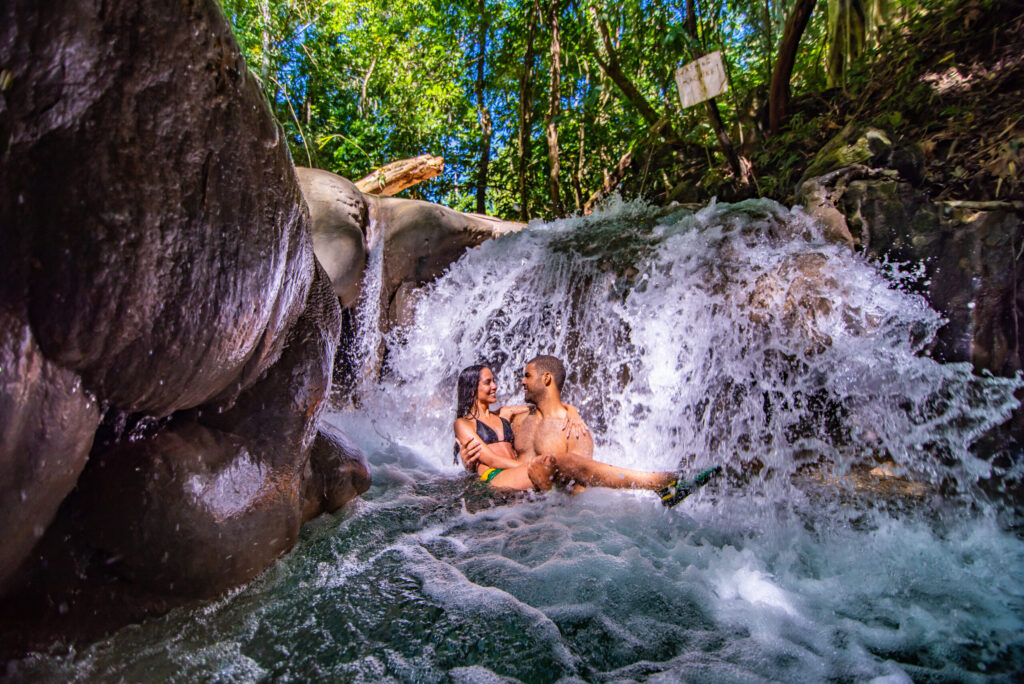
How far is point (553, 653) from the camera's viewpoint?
5.89 feet

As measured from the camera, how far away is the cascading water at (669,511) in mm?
1785

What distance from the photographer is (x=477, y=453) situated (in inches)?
145

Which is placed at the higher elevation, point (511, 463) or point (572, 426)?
point (572, 426)

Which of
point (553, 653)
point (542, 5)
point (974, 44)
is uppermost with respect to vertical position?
point (542, 5)

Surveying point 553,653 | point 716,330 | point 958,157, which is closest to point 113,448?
point 553,653

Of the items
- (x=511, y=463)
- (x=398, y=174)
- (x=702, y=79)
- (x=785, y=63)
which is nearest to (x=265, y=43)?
(x=398, y=174)

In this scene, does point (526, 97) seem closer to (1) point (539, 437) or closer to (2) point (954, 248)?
(2) point (954, 248)

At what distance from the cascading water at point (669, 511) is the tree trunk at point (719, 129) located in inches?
73.1

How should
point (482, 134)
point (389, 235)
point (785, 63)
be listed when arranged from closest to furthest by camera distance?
point (389, 235) → point (785, 63) → point (482, 134)

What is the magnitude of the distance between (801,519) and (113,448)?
3.05 metres

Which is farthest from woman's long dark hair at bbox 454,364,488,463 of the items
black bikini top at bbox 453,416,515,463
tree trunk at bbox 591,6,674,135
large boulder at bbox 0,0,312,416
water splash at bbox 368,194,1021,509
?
tree trunk at bbox 591,6,674,135

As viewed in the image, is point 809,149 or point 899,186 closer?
point 899,186

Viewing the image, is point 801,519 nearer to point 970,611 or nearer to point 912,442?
point 970,611

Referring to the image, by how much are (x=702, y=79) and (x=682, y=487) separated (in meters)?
3.72
